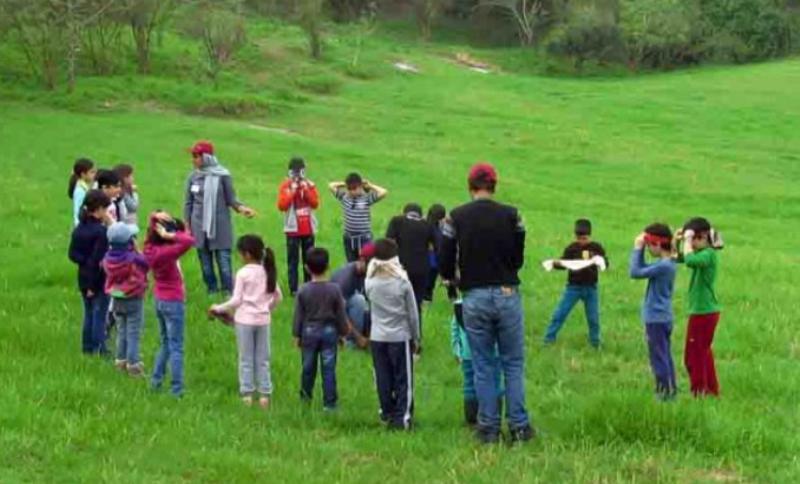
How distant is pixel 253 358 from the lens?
10094 mm

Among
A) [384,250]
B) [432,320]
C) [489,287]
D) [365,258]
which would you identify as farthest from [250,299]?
[432,320]

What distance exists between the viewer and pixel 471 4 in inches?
2921

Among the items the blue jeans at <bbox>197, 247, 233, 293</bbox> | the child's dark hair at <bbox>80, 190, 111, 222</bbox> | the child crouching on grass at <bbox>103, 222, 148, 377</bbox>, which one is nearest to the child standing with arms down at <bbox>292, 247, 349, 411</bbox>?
the child crouching on grass at <bbox>103, 222, 148, 377</bbox>

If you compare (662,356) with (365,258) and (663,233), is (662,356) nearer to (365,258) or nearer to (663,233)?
(663,233)

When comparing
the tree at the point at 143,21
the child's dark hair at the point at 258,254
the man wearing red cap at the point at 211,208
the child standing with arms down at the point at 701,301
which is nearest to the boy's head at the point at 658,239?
the child standing with arms down at the point at 701,301

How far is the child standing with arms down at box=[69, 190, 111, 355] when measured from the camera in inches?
435

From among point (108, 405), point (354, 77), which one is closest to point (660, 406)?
point (108, 405)

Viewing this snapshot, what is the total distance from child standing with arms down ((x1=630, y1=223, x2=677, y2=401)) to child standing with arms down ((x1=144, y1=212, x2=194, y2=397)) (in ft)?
13.1

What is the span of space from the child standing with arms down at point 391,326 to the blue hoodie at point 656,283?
83.3 inches

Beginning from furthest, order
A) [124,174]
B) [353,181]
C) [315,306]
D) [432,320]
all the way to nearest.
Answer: [353,181] < [432,320] < [124,174] < [315,306]

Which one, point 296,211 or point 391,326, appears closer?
point 391,326

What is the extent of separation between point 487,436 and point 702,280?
276cm

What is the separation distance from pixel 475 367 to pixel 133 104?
30.6 metres

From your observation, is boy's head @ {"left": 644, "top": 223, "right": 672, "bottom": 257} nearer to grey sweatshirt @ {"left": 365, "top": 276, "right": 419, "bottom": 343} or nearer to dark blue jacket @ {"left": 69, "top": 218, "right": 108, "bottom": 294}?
grey sweatshirt @ {"left": 365, "top": 276, "right": 419, "bottom": 343}
